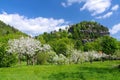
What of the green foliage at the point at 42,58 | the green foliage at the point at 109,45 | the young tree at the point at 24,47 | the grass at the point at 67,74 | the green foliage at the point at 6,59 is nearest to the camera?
the grass at the point at 67,74

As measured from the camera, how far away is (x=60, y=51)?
145 m

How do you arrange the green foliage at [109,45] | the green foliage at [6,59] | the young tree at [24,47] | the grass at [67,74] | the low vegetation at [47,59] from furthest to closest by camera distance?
1. the green foliage at [109,45]
2. the young tree at [24,47]
3. the green foliage at [6,59]
4. the low vegetation at [47,59]
5. the grass at [67,74]

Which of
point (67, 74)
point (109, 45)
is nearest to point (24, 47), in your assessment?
point (67, 74)

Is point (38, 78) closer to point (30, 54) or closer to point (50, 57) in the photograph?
point (30, 54)

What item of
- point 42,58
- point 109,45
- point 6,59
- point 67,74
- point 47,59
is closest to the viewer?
point 67,74

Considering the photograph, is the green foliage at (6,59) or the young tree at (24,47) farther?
the young tree at (24,47)

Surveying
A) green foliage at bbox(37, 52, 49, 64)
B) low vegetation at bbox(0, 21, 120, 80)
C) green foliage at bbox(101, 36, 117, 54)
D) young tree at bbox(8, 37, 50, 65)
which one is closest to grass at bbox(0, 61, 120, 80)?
low vegetation at bbox(0, 21, 120, 80)

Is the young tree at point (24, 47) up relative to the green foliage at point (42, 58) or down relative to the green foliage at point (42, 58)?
up

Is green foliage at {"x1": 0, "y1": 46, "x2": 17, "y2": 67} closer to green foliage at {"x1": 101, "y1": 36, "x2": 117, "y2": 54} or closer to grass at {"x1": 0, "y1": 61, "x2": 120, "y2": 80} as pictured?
grass at {"x1": 0, "y1": 61, "x2": 120, "y2": 80}

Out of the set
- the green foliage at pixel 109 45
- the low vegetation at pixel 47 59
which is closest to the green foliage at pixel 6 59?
the low vegetation at pixel 47 59

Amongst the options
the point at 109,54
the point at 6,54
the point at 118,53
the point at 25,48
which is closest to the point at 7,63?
the point at 6,54

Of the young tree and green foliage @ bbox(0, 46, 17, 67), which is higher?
the young tree

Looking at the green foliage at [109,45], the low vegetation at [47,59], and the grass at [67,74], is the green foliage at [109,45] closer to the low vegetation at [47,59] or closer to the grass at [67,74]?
the low vegetation at [47,59]

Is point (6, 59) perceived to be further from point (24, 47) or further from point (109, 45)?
point (109, 45)
